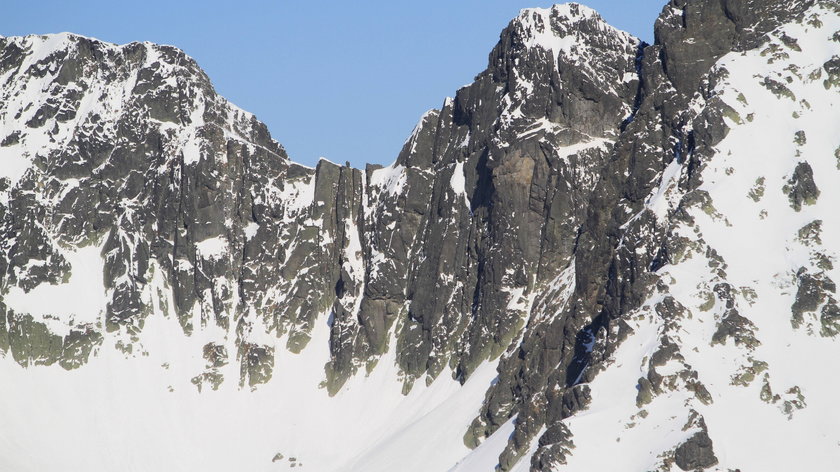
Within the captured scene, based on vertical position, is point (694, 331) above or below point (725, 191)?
below

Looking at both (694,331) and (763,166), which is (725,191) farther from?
(694,331)

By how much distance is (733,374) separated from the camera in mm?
164000

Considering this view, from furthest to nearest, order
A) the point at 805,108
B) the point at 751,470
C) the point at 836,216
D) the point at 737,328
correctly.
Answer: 1. the point at 805,108
2. the point at 836,216
3. the point at 737,328
4. the point at 751,470

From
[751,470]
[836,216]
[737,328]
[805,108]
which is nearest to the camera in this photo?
[751,470]

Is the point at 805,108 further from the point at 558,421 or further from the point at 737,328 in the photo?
the point at 558,421

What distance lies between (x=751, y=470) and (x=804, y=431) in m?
7.45

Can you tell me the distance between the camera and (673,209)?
18150cm

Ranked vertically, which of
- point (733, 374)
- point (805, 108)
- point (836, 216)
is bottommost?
point (733, 374)

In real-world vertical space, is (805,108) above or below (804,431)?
above

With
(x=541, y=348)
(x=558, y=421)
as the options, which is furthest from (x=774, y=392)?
(x=541, y=348)

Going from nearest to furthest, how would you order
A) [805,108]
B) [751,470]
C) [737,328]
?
[751,470] → [737,328] → [805,108]

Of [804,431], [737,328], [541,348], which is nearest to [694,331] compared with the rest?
[737,328]

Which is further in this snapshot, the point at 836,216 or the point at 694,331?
the point at 836,216

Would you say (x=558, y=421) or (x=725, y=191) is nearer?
(x=558, y=421)
